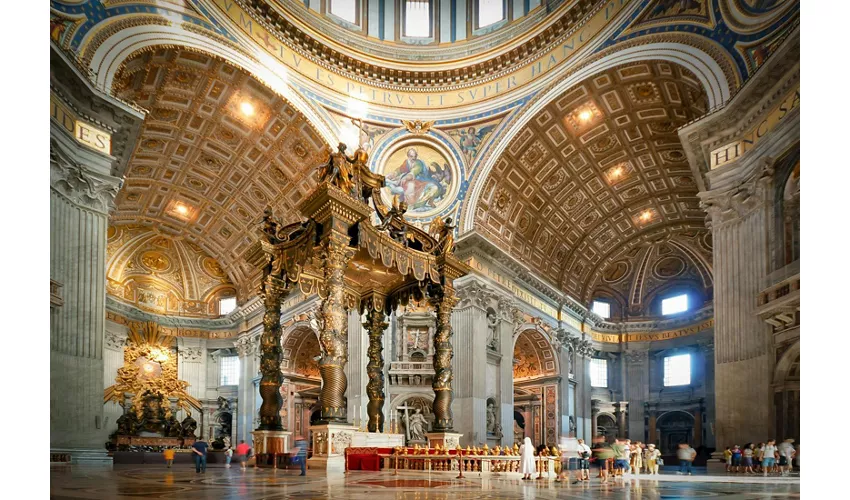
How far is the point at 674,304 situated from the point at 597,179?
392 inches

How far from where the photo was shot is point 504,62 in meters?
20.9

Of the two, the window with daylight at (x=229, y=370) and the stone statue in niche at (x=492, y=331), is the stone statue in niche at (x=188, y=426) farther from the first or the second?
the stone statue in niche at (x=492, y=331)

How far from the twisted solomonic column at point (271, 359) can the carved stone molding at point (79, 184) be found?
365cm

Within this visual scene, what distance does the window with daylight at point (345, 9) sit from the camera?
20688 millimetres

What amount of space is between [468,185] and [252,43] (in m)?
8.04

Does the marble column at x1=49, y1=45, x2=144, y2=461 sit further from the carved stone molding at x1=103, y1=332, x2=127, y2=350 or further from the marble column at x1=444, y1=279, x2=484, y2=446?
the carved stone molding at x1=103, y1=332, x2=127, y2=350

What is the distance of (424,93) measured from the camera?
21.8 m

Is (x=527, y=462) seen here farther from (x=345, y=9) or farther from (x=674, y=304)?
(x=674, y=304)

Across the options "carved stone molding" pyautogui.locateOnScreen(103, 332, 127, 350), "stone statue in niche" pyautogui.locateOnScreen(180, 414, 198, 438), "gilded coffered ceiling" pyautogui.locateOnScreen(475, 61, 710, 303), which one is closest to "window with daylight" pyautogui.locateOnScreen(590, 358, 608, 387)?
"gilded coffered ceiling" pyautogui.locateOnScreen(475, 61, 710, 303)

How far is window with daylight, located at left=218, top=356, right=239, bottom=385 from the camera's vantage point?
29.0 m

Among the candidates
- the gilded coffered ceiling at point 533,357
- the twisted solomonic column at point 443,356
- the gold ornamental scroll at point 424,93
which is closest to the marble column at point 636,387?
the gilded coffered ceiling at point 533,357

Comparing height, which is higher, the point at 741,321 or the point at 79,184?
the point at 79,184

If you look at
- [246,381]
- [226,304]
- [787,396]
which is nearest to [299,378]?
[246,381]
